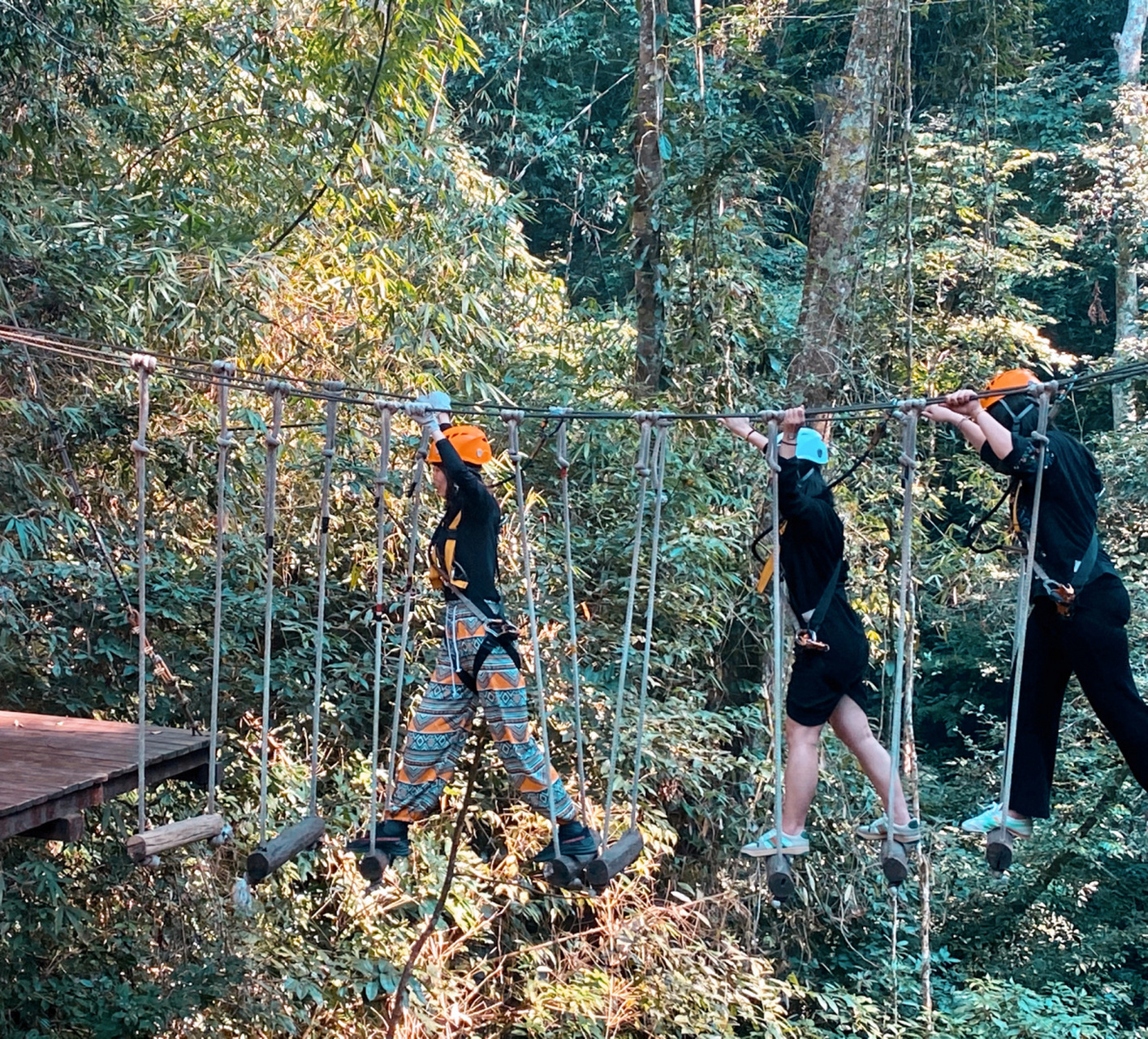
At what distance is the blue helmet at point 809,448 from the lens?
8.18 ft

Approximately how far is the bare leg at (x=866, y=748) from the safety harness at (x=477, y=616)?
0.73 meters

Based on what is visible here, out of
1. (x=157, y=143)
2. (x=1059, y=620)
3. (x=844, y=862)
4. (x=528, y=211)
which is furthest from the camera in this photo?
(x=528, y=211)

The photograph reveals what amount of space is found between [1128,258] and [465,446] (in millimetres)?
6124

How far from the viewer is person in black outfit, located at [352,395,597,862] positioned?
2.63 m

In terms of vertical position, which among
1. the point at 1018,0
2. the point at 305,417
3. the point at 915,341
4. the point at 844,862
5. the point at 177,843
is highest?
the point at 1018,0

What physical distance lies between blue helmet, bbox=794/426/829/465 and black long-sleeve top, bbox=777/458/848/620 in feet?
0.08

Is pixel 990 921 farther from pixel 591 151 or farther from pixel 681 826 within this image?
pixel 591 151

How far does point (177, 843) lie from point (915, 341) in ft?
12.6

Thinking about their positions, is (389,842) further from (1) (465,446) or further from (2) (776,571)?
(2) (776,571)

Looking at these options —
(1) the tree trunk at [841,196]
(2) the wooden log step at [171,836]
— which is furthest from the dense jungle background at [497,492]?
(2) the wooden log step at [171,836]

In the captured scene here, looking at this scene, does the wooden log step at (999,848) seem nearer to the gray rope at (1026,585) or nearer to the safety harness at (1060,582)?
the gray rope at (1026,585)

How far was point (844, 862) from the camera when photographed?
4.92m

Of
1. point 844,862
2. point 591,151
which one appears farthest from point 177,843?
point 591,151

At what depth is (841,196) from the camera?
4.47m
